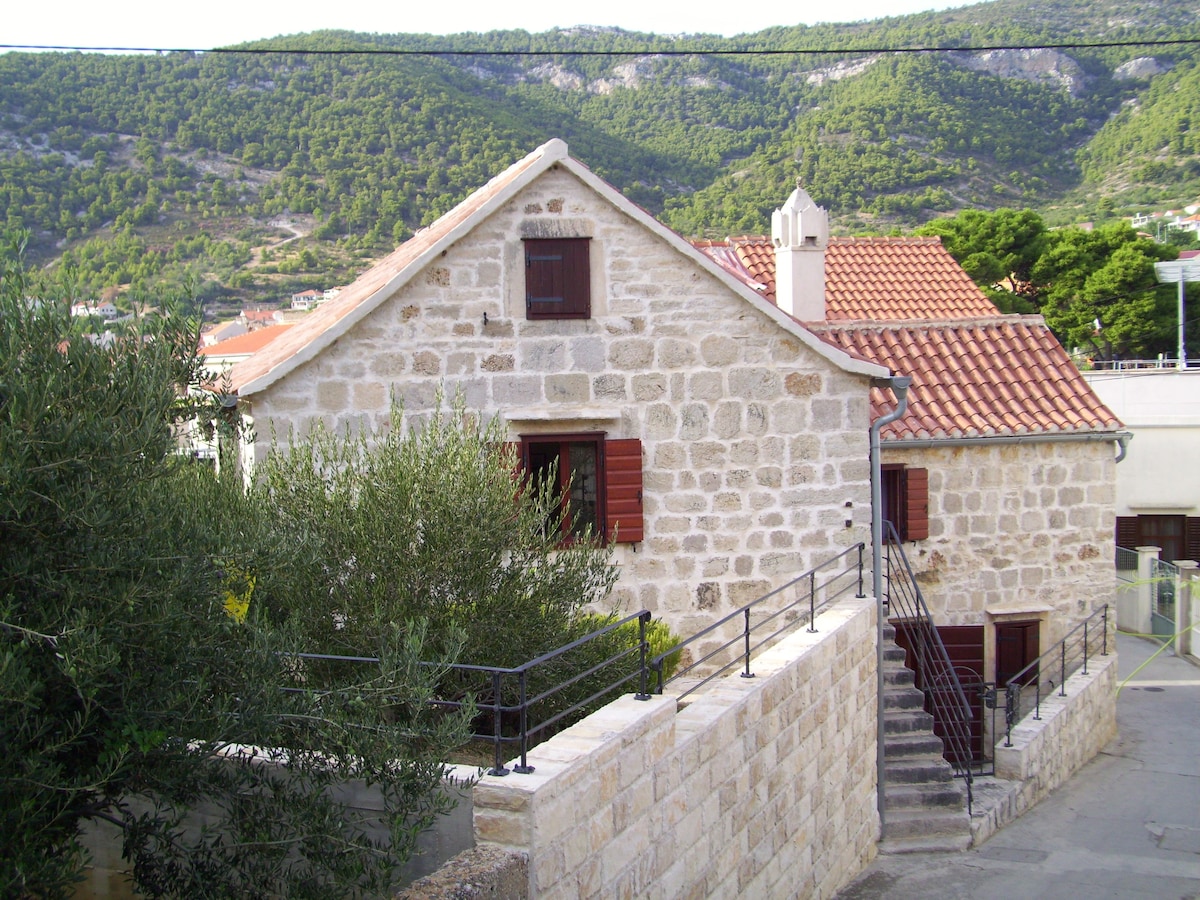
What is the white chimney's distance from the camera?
14.7 m

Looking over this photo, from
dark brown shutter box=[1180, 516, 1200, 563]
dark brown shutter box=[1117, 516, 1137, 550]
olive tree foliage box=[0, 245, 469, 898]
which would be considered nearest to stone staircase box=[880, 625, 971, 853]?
olive tree foliage box=[0, 245, 469, 898]

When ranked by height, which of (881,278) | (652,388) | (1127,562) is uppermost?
(881,278)

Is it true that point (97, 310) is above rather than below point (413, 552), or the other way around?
above

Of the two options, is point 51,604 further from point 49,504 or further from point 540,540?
point 540,540

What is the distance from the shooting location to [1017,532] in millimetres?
13555

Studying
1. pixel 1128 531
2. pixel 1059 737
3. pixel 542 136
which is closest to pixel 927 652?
pixel 1059 737

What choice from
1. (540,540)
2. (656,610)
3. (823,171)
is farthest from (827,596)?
(823,171)

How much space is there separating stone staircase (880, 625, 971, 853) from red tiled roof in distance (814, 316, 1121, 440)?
3.01m

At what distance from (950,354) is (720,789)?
28.8 ft

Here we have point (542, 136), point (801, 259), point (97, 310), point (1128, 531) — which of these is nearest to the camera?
point (97, 310)

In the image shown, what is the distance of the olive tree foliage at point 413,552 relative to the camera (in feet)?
21.8

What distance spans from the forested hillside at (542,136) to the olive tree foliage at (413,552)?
2999cm

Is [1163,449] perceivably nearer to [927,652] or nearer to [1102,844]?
[927,652]

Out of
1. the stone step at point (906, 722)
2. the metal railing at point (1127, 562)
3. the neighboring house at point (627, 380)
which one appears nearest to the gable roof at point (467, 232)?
the neighboring house at point (627, 380)
